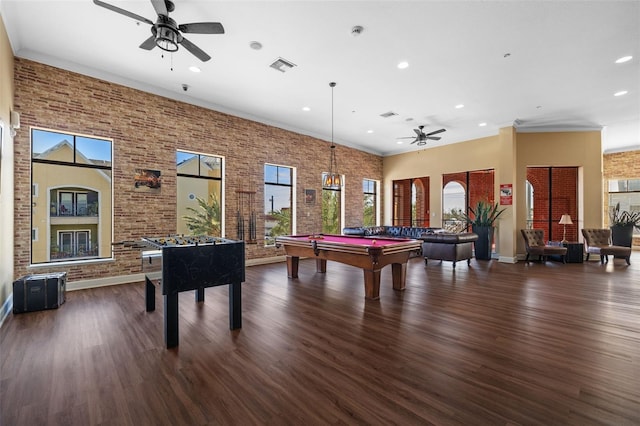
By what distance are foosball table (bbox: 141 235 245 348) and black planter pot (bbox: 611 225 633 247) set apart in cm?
1069

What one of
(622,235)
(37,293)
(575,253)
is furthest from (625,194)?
(37,293)

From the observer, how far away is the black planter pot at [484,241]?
27.1 feet

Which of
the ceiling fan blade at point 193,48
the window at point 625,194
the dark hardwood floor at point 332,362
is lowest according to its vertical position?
the dark hardwood floor at point 332,362

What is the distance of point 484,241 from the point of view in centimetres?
832

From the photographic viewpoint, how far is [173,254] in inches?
115

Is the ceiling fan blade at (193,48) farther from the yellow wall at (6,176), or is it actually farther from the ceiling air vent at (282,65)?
the yellow wall at (6,176)

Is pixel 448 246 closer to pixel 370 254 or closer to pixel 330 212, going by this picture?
pixel 370 254

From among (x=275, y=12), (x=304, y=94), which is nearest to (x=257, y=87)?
A: (x=304, y=94)

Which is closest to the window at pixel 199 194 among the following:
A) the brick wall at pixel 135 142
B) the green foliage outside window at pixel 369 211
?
the brick wall at pixel 135 142

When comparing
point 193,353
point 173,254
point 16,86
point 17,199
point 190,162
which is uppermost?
point 16,86

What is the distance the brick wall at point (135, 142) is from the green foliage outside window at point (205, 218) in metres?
0.27

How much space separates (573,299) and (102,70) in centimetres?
875

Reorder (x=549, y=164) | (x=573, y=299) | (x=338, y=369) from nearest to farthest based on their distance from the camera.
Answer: (x=338, y=369) → (x=573, y=299) → (x=549, y=164)

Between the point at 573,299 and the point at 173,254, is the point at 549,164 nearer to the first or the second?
the point at 573,299
